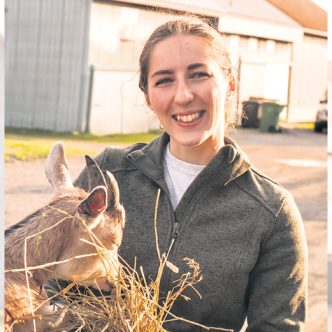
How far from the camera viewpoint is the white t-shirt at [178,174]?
1.31 meters

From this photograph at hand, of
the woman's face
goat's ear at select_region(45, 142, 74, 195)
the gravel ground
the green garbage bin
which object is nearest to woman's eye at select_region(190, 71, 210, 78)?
the woman's face

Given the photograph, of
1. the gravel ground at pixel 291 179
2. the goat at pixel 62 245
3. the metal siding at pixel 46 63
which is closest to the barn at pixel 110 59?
the metal siding at pixel 46 63

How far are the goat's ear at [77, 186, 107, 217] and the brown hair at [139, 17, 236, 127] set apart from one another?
0.85 feet

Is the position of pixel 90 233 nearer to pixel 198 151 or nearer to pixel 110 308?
pixel 110 308

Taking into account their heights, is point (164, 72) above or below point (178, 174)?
above

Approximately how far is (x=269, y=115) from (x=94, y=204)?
1075mm

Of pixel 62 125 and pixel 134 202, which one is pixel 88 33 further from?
pixel 134 202

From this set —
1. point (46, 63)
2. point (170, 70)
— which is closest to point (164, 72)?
point (170, 70)

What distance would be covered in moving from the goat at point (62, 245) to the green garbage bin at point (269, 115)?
0.96m

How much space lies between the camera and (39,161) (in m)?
1.94

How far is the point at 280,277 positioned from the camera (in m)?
1.31

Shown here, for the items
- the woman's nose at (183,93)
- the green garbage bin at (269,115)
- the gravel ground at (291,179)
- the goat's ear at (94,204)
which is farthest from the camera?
the gravel ground at (291,179)

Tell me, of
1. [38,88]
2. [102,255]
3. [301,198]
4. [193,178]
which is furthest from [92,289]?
[301,198]

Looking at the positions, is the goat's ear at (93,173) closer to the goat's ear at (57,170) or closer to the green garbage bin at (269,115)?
the goat's ear at (57,170)
